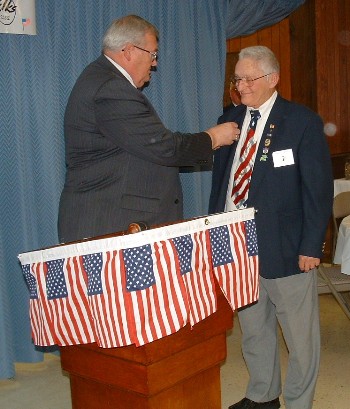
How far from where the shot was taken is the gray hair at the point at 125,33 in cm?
276

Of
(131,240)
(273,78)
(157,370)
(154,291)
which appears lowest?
(157,370)

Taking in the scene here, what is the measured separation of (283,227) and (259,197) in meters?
0.17

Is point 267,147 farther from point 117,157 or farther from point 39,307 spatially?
point 39,307

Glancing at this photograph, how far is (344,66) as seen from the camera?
284 inches

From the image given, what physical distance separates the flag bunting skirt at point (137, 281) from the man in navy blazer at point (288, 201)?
64 cm

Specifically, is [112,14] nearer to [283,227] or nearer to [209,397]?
[283,227]

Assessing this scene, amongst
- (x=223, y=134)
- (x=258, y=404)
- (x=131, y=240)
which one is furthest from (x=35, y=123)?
(x=131, y=240)

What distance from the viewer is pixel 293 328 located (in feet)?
9.79

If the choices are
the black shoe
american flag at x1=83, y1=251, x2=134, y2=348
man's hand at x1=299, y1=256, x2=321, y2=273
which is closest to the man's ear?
man's hand at x1=299, y1=256, x2=321, y2=273

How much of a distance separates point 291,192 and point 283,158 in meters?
0.16

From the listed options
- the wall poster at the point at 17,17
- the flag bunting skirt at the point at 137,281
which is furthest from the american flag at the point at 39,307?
the wall poster at the point at 17,17

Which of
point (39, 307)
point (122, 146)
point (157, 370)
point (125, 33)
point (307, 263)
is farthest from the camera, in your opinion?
point (307, 263)

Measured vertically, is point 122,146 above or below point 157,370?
above

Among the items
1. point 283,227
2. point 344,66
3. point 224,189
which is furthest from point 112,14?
point 344,66
